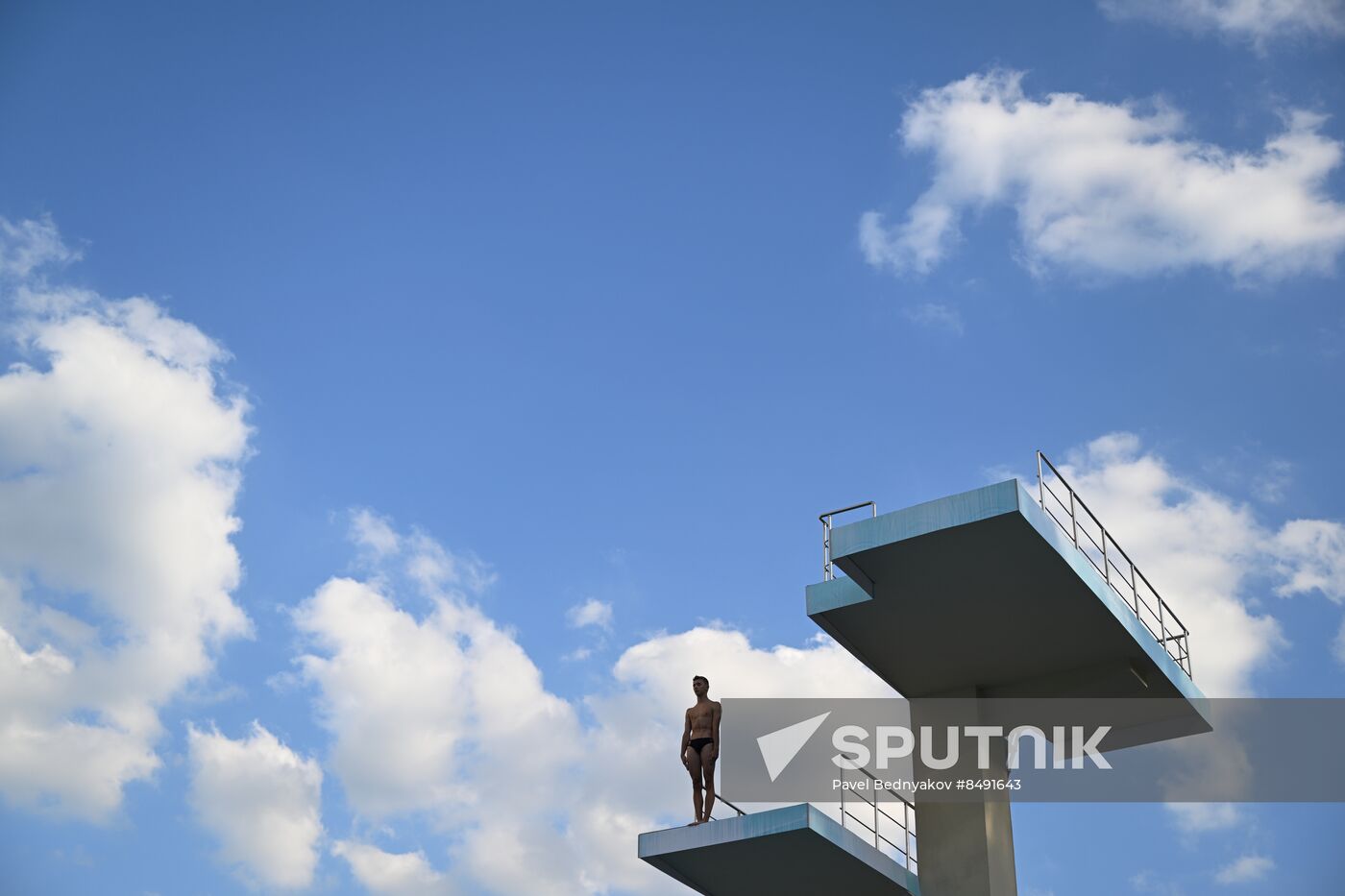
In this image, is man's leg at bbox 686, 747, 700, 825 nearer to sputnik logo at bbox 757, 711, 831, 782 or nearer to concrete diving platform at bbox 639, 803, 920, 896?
concrete diving platform at bbox 639, 803, 920, 896

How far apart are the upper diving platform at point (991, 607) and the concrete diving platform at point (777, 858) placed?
2510mm

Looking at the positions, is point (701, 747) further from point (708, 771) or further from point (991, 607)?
point (991, 607)

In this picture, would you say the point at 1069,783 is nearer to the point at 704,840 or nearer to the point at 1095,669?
the point at 1095,669

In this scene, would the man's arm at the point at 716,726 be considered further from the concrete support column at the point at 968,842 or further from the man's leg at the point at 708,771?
the concrete support column at the point at 968,842

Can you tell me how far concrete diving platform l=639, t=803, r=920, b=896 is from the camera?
49.8 ft

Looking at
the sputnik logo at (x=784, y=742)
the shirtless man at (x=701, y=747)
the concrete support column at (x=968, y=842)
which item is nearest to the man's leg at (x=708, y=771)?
the shirtless man at (x=701, y=747)

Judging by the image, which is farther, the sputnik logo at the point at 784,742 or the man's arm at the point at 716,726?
the sputnik logo at the point at 784,742

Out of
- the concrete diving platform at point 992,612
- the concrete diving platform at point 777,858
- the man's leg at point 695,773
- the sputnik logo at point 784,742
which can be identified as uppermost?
the concrete diving platform at point 992,612

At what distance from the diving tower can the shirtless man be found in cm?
36

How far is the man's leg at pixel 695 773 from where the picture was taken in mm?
15758

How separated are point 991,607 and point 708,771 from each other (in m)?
3.86

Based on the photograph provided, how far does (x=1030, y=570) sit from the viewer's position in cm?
1484

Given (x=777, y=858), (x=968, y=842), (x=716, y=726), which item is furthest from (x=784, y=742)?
(x=968, y=842)

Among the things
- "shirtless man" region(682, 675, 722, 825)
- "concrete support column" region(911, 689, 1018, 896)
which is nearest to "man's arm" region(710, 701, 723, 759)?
"shirtless man" region(682, 675, 722, 825)
